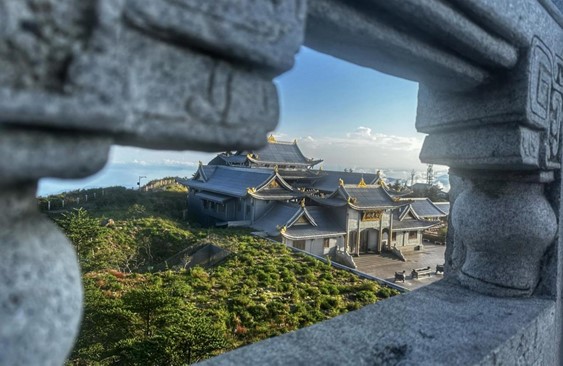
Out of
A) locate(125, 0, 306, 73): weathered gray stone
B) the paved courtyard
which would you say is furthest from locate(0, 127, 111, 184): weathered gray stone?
the paved courtyard

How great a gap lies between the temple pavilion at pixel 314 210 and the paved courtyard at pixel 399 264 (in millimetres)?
421

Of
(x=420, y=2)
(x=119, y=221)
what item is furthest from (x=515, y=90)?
(x=119, y=221)

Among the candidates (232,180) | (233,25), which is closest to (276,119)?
(233,25)

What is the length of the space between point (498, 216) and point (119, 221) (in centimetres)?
1204

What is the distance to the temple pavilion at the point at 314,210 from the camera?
12258 millimetres

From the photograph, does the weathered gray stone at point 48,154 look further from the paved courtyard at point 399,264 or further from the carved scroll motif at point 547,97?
the paved courtyard at point 399,264

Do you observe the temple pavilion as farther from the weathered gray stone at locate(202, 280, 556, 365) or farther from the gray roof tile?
the weathered gray stone at locate(202, 280, 556, 365)

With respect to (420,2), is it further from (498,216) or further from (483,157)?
(498,216)

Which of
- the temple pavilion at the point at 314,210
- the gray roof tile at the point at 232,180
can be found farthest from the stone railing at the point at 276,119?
the gray roof tile at the point at 232,180

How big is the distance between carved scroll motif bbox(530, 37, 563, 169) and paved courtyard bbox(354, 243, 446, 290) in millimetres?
9764

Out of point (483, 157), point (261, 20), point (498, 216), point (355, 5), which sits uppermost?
point (355, 5)

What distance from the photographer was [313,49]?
786mm

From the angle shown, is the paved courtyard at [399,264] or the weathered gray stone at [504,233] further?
the paved courtyard at [399,264]

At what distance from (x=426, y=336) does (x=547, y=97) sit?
86cm
